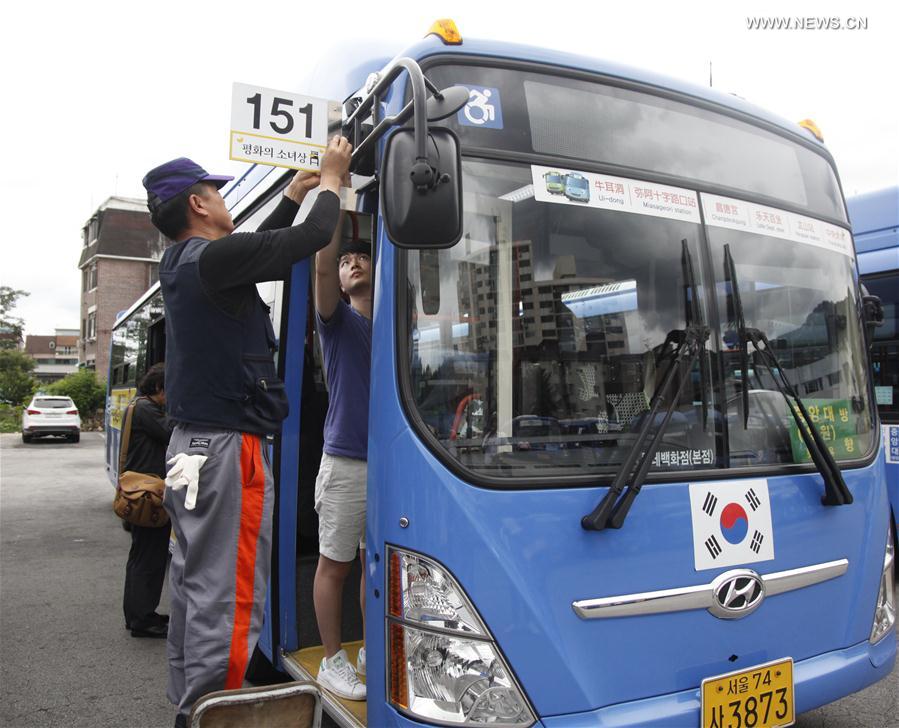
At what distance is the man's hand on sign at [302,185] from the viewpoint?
284 cm

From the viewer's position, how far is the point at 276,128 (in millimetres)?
2734

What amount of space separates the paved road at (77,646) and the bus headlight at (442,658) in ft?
6.52

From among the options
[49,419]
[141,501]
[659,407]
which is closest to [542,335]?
[659,407]

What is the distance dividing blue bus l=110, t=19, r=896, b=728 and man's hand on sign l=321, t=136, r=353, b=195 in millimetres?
53

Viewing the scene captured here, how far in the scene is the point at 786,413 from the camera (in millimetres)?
2619

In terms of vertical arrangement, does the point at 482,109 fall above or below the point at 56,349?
below

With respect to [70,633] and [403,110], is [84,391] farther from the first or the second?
[403,110]

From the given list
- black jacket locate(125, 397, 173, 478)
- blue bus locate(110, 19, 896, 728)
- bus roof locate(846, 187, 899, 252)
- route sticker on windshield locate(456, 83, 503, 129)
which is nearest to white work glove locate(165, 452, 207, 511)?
blue bus locate(110, 19, 896, 728)

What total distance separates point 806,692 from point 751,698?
0.27 meters

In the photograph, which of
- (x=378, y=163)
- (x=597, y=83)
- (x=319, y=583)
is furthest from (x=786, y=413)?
(x=319, y=583)

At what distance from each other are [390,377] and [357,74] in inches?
53.7

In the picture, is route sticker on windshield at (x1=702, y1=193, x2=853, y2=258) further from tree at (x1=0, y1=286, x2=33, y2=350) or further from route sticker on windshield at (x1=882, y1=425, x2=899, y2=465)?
tree at (x1=0, y1=286, x2=33, y2=350)

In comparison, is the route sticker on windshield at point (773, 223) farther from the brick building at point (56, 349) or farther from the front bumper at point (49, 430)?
the brick building at point (56, 349)

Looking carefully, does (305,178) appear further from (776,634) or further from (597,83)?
(776,634)
